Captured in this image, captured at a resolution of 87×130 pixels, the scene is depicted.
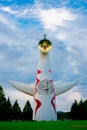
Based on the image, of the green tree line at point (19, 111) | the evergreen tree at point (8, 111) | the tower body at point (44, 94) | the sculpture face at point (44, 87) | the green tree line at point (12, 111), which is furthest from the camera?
the evergreen tree at point (8, 111)

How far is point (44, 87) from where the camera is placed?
107 ft

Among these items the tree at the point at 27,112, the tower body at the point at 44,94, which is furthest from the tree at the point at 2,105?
the tower body at the point at 44,94

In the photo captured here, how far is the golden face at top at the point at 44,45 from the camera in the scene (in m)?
33.3

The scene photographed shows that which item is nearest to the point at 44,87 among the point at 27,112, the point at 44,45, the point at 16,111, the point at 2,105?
the point at 44,45

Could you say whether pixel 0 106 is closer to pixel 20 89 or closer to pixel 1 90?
pixel 1 90

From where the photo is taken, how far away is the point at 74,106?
5631 centimetres

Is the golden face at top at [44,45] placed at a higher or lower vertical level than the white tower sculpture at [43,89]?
higher

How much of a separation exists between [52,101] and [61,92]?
3.01 meters

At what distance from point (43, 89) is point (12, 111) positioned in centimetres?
1810

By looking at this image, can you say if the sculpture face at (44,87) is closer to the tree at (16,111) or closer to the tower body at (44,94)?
the tower body at (44,94)

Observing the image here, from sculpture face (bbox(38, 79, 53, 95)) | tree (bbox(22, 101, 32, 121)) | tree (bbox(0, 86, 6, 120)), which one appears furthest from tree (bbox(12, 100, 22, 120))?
sculpture face (bbox(38, 79, 53, 95))

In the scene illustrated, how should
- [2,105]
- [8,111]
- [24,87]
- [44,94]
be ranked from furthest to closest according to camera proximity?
[8,111], [2,105], [24,87], [44,94]

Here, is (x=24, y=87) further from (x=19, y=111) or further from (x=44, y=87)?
(x=19, y=111)

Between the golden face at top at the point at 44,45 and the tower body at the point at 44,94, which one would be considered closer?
the tower body at the point at 44,94
